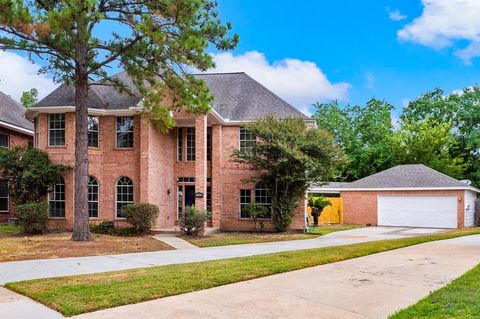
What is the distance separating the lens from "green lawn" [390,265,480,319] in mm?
5953

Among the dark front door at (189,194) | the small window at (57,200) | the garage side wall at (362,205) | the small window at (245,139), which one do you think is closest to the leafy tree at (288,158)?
the small window at (245,139)

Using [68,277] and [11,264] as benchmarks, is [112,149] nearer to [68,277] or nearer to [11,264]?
[11,264]

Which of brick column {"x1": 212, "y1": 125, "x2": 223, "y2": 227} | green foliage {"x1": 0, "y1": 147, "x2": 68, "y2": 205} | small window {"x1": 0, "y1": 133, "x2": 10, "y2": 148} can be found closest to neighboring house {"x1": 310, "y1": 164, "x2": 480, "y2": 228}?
brick column {"x1": 212, "y1": 125, "x2": 223, "y2": 227}

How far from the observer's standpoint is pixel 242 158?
20359 millimetres

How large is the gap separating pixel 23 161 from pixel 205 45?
10329 millimetres

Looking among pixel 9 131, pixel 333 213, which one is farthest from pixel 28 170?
pixel 333 213

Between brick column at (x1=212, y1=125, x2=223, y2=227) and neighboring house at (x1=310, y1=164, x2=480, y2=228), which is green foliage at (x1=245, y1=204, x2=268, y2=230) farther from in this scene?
neighboring house at (x1=310, y1=164, x2=480, y2=228)

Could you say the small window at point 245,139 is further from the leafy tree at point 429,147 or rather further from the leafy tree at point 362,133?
the leafy tree at point 429,147

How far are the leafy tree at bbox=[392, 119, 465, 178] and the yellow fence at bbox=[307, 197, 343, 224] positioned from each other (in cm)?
1290

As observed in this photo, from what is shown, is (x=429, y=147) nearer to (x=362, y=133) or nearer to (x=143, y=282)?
(x=362, y=133)

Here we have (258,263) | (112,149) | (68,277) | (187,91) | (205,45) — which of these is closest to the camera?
(68,277)

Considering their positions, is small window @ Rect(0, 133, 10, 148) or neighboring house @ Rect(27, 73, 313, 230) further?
small window @ Rect(0, 133, 10, 148)

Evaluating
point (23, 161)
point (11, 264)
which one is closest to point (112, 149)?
point (23, 161)

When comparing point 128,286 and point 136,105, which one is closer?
point 128,286
